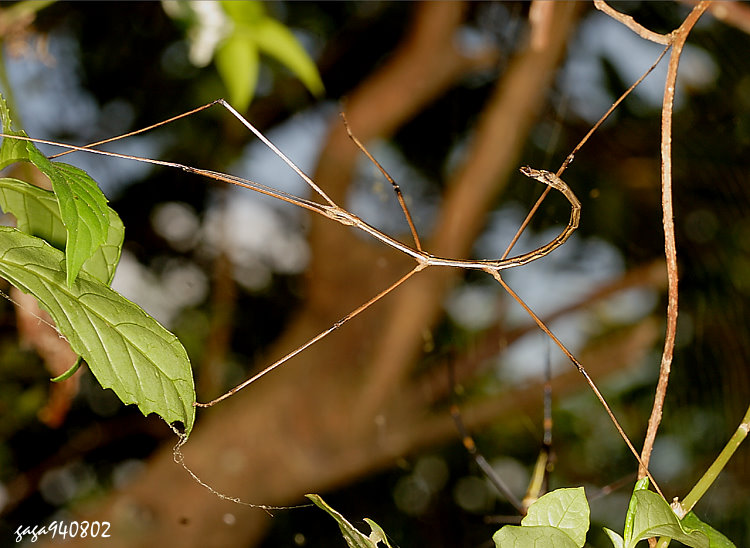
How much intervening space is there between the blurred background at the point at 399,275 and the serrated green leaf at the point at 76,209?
0.26m

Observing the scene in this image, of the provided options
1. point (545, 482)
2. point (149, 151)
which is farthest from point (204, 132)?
point (545, 482)

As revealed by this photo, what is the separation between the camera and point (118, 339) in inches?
5.4

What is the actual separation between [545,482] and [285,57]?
10.0 inches

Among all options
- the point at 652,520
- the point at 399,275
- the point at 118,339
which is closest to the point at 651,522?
the point at 652,520

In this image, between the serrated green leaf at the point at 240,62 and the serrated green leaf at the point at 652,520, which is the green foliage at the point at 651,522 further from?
the serrated green leaf at the point at 240,62

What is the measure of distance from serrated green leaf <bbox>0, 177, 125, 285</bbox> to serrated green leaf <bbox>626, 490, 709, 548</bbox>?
12 centimetres

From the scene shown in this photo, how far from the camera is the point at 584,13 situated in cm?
57

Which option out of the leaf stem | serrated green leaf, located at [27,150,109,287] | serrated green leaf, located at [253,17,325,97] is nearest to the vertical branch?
the leaf stem

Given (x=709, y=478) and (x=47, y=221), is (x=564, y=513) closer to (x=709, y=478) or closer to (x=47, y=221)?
(x=709, y=478)

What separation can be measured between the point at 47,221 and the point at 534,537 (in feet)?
0.45

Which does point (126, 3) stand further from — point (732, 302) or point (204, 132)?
point (732, 302)

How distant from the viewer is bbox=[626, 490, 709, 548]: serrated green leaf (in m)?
0.12

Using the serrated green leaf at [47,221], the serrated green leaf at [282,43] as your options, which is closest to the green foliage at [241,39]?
the serrated green leaf at [282,43]

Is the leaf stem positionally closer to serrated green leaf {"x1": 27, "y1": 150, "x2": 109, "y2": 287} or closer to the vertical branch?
the vertical branch
